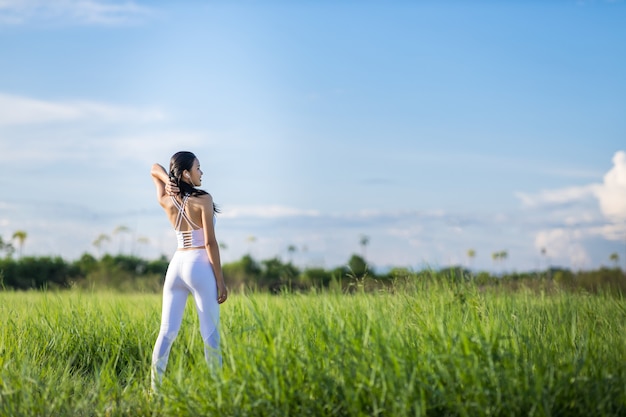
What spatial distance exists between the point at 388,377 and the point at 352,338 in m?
0.47

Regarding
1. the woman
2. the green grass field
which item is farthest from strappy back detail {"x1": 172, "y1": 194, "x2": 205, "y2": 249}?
the green grass field

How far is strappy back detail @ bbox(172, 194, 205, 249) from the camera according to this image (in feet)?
19.0

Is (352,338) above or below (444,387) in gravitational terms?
above

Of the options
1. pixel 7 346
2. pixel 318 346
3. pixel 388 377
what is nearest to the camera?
pixel 388 377

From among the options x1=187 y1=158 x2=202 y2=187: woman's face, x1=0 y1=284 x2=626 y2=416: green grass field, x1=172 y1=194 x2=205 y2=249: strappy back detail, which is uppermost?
x1=187 y1=158 x2=202 y2=187: woman's face

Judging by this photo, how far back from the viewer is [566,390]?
434 centimetres

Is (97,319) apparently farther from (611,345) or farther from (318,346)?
(611,345)

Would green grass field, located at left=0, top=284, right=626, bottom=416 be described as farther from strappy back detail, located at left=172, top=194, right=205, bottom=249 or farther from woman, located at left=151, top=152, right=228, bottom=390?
strappy back detail, located at left=172, top=194, right=205, bottom=249

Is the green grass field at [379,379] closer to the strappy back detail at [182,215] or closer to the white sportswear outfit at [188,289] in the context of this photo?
the white sportswear outfit at [188,289]

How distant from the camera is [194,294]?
576 centimetres

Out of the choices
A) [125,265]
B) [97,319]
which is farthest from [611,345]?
[125,265]

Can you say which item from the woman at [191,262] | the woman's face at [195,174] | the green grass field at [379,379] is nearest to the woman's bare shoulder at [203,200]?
the woman at [191,262]

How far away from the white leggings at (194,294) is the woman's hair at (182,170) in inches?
20.8

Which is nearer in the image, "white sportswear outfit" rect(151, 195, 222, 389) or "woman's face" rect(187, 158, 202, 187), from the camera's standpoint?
"white sportswear outfit" rect(151, 195, 222, 389)
